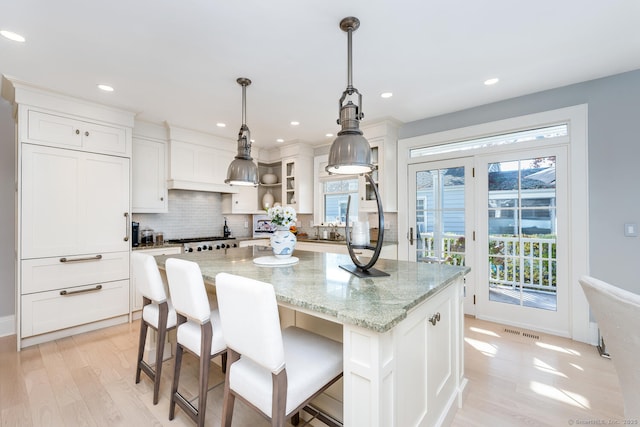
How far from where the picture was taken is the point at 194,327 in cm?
171

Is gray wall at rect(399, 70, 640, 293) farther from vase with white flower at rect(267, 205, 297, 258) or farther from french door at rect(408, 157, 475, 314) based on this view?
vase with white flower at rect(267, 205, 297, 258)

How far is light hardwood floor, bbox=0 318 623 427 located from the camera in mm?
1761

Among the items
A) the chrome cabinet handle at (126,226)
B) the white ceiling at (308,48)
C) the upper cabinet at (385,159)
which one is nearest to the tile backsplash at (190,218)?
the chrome cabinet handle at (126,226)

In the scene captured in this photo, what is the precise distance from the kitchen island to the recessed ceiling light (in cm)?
203

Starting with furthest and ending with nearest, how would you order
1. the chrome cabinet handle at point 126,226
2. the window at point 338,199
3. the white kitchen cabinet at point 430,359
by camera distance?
the window at point 338,199 < the chrome cabinet handle at point 126,226 < the white kitchen cabinet at point 430,359

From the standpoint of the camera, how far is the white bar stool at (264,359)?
111cm

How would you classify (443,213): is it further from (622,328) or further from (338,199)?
(622,328)

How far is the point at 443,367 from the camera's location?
5.47 feet

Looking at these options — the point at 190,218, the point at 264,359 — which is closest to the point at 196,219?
the point at 190,218

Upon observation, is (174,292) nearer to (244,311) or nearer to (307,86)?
(244,311)

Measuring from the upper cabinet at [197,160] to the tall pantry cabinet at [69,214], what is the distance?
2.12 ft

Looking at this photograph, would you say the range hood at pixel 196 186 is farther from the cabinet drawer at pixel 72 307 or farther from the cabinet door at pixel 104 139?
the cabinet drawer at pixel 72 307

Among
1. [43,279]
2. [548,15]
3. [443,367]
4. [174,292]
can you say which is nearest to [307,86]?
[548,15]

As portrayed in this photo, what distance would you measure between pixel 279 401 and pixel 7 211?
3877mm
